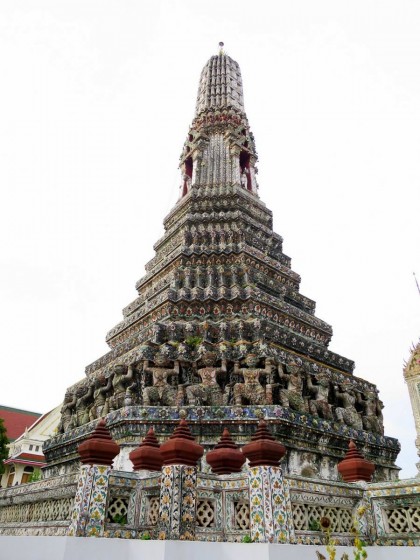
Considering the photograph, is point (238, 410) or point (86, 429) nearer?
point (238, 410)

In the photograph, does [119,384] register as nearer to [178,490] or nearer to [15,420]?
[178,490]

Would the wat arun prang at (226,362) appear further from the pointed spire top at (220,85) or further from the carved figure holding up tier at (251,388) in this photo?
the pointed spire top at (220,85)

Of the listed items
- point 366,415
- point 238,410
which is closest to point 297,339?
point 366,415

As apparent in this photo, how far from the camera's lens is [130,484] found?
5.96m

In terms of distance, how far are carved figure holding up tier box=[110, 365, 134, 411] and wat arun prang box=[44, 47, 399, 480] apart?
37mm

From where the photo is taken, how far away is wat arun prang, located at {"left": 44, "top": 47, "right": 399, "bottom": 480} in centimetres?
977

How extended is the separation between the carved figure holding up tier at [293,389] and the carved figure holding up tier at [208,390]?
133 centimetres

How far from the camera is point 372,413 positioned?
1305 cm

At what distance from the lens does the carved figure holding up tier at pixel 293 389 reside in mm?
10438

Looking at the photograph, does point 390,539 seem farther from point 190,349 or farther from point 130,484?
point 190,349

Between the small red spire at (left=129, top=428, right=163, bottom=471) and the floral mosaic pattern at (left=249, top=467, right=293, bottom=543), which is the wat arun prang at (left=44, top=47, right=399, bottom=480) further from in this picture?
the floral mosaic pattern at (left=249, top=467, right=293, bottom=543)

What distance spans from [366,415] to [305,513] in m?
7.64

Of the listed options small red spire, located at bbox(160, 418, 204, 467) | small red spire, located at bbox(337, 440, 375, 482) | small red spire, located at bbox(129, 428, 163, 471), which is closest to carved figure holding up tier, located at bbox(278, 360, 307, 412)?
small red spire, located at bbox(337, 440, 375, 482)

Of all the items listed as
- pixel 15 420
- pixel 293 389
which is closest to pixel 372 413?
pixel 293 389
